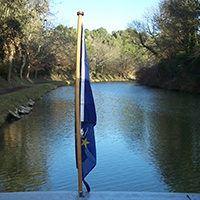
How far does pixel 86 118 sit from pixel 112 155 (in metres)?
4.91

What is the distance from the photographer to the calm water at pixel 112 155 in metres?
6.61

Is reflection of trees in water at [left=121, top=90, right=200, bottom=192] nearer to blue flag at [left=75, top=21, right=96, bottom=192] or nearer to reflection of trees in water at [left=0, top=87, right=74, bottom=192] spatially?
blue flag at [left=75, top=21, right=96, bottom=192]

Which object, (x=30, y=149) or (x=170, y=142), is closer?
(x=30, y=149)

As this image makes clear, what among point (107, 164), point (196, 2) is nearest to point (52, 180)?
point (107, 164)

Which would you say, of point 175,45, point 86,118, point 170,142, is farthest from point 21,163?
point 175,45

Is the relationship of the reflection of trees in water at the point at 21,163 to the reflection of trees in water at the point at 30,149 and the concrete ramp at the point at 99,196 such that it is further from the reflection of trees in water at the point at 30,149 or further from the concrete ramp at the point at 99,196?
the concrete ramp at the point at 99,196

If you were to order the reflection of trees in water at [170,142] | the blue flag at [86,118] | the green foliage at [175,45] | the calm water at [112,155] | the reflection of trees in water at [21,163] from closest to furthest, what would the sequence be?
the blue flag at [86,118] < the reflection of trees in water at [21,163] < the calm water at [112,155] < the reflection of trees in water at [170,142] < the green foliage at [175,45]

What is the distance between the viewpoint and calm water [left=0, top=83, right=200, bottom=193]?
661 cm

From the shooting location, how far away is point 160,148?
9.88 metres

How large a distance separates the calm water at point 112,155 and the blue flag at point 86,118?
207 centimetres

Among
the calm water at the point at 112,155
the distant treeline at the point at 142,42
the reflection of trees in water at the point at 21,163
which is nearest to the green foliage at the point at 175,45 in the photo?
the distant treeline at the point at 142,42

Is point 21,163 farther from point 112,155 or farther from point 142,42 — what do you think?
point 142,42

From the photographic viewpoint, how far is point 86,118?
14.3 ft

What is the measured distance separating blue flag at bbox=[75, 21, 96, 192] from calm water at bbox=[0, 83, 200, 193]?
6.81 ft
